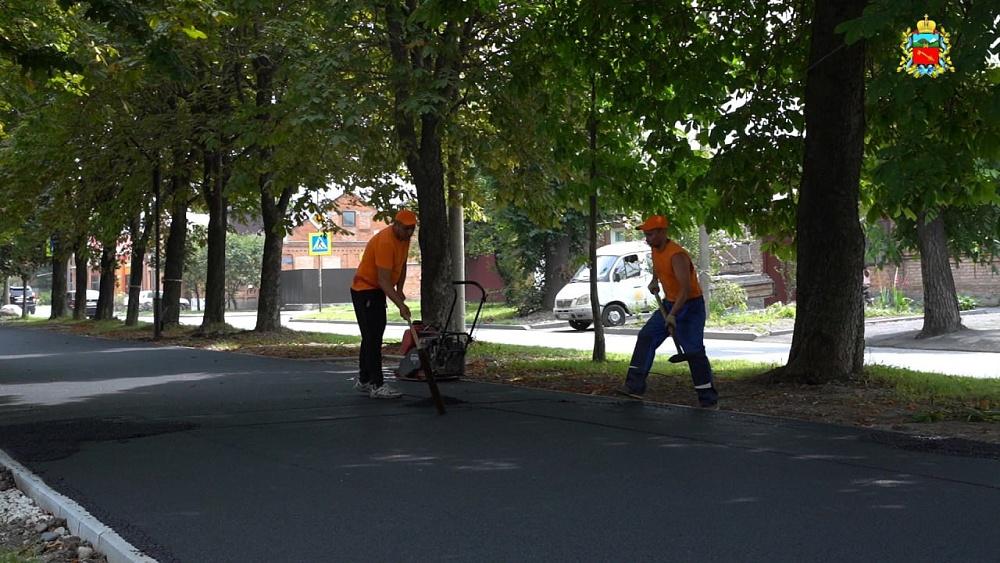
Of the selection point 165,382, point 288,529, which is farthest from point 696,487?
point 165,382

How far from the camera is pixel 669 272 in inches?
412

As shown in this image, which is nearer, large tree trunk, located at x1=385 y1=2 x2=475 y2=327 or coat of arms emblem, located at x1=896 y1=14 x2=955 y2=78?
coat of arms emblem, located at x1=896 y1=14 x2=955 y2=78

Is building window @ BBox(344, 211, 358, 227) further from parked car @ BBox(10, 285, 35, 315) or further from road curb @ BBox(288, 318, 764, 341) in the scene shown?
road curb @ BBox(288, 318, 764, 341)

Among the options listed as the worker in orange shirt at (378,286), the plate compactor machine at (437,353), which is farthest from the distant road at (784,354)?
the worker in orange shirt at (378,286)

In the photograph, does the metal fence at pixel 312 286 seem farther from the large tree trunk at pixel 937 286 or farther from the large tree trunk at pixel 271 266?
the large tree trunk at pixel 937 286

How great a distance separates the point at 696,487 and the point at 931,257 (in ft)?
57.4

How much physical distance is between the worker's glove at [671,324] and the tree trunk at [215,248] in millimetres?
19088

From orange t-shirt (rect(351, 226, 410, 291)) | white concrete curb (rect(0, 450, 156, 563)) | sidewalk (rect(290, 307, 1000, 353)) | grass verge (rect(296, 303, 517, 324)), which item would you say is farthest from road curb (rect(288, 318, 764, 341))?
white concrete curb (rect(0, 450, 156, 563))

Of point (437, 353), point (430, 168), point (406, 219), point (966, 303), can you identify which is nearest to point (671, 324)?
point (406, 219)

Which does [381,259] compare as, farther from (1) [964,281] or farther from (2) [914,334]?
(1) [964,281]

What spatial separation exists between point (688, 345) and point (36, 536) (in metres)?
6.21

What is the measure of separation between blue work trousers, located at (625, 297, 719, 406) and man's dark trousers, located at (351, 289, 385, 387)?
105 inches

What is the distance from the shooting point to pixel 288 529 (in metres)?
5.49

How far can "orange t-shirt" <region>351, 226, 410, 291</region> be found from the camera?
11141 mm
